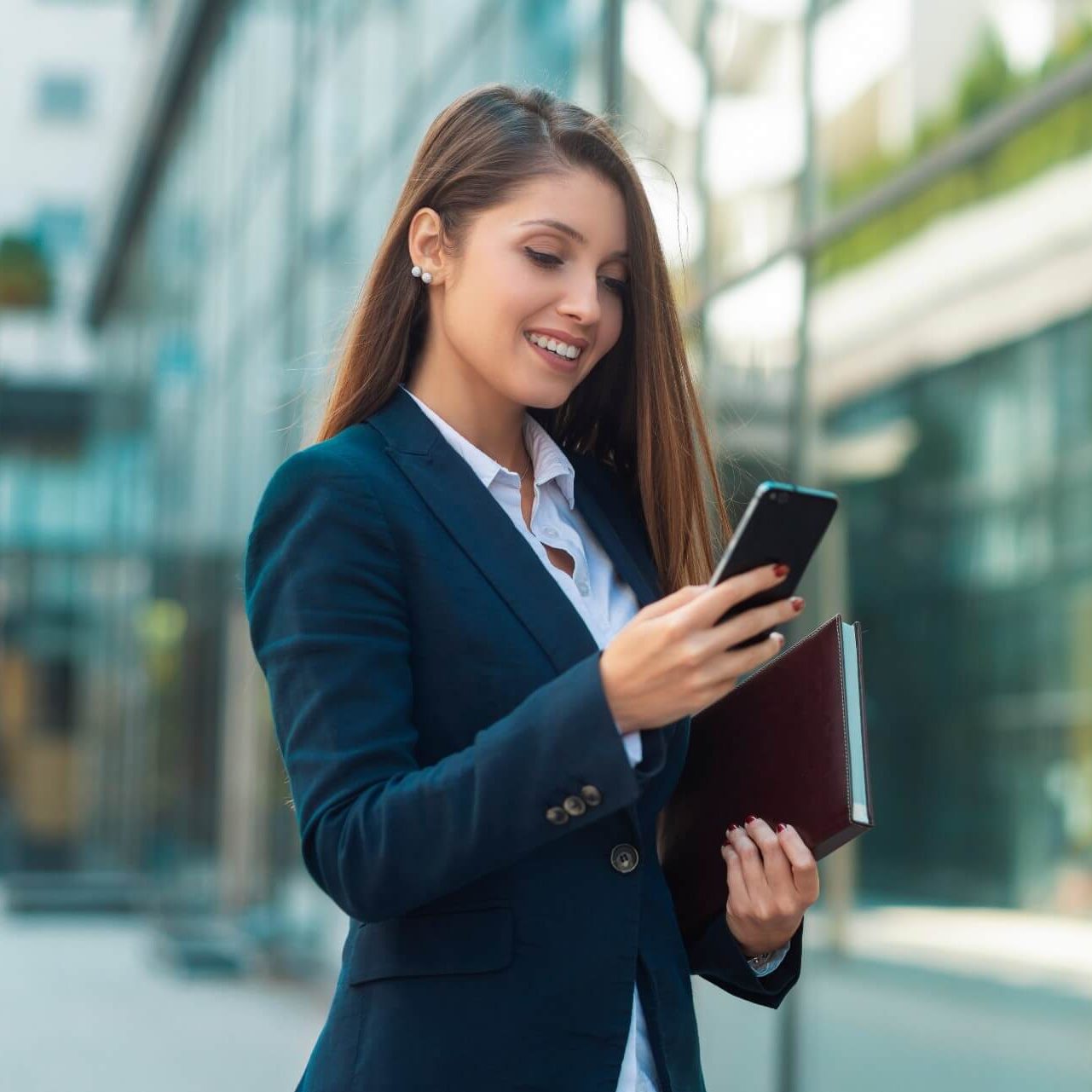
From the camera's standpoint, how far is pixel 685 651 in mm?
1309

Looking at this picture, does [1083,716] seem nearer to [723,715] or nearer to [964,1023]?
[964,1023]

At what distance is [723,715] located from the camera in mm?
1768

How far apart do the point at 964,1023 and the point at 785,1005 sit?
2.75 ft

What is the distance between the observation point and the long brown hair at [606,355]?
1.68 meters

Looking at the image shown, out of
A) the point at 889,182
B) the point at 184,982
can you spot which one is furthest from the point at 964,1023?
the point at 184,982

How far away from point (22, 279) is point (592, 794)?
29.0 meters

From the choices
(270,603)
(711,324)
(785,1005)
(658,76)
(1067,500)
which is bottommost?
(785,1005)

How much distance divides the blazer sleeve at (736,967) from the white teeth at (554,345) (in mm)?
589

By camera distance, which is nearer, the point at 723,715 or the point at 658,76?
the point at 723,715

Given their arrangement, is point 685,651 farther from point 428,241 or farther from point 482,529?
point 428,241

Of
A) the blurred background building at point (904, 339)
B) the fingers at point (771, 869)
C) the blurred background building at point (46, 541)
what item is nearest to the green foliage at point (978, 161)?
the blurred background building at point (904, 339)

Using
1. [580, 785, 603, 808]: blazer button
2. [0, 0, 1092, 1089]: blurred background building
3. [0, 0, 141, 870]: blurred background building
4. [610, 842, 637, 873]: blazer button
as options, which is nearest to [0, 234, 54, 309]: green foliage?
[0, 0, 141, 870]: blurred background building

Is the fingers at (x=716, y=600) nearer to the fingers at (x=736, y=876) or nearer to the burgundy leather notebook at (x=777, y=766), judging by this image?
the burgundy leather notebook at (x=777, y=766)

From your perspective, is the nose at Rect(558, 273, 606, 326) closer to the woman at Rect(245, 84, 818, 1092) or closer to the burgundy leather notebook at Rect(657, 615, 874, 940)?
the woman at Rect(245, 84, 818, 1092)
